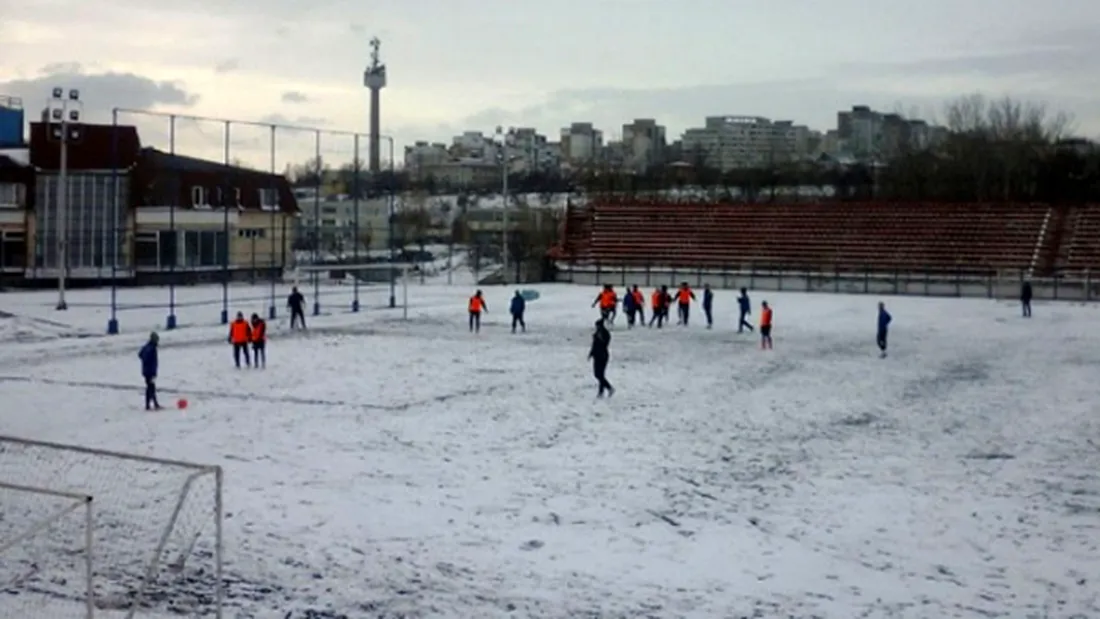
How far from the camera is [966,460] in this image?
17719 millimetres

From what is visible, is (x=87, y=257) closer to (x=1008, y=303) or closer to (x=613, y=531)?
(x=1008, y=303)

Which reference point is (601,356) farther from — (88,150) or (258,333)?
(88,150)

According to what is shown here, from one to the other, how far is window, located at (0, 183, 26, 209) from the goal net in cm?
4646

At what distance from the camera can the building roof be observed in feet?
192

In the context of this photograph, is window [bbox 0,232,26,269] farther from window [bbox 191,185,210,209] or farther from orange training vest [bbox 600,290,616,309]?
orange training vest [bbox 600,290,616,309]

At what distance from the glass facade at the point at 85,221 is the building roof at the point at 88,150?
2.57ft

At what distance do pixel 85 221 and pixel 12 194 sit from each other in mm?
4238

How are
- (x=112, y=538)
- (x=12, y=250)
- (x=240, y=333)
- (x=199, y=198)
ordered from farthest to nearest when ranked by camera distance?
1. (x=199, y=198)
2. (x=12, y=250)
3. (x=240, y=333)
4. (x=112, y=538)

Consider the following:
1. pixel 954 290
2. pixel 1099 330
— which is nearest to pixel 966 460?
pixel 1099 330

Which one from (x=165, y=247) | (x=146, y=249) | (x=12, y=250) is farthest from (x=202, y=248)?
(x=12, y=250)

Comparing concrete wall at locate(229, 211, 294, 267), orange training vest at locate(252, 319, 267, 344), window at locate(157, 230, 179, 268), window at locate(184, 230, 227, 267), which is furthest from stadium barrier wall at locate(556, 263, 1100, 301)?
orange training vest at locate(252, 319, 267, 344)

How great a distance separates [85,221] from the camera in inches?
2272

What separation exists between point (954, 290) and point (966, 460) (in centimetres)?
4298

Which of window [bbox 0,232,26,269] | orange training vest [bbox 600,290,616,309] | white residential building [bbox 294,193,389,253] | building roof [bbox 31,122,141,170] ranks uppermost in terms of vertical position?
building roof [bbox 31,122,141,170]
